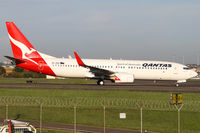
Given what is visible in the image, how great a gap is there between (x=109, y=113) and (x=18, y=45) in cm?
2873

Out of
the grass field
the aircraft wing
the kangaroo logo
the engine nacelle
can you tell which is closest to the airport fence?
the grass field

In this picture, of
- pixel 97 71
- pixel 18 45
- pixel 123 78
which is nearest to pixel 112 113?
pixel 123 78

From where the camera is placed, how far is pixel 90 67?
51219mm

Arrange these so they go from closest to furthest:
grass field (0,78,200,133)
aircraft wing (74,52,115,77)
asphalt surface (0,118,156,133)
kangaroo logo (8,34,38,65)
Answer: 1. asphalt surface (0,118,156,133)
2. grass field (0,78,200,133)
3. aircraft wing (74,52,115,77)
4. kangaroo logo (8,34,38,65)

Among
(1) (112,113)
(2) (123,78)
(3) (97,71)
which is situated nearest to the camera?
(1) (112,113)

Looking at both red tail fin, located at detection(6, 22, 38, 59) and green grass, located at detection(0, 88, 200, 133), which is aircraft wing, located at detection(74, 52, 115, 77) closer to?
red tail fin, located at detection(6, 22, 38, 59)

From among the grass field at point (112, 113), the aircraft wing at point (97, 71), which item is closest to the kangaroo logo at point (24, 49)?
the aircraft wing at point (97, 71)

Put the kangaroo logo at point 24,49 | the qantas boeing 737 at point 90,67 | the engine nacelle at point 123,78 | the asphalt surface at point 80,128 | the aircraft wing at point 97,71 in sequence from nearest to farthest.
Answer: the asphalt surface at point 80,128 < the aircraft wing at point 97,71 < the engine nacelle at point 123,78 < the qantas boeing 737 at point 90,67 < the kangaroo logo at point 24,49

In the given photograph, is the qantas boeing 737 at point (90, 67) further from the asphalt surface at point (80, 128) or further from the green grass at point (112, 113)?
the asphalt surface at point (80, 128)

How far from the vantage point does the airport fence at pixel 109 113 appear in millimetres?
25562

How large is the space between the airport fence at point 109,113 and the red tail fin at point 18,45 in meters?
19.4

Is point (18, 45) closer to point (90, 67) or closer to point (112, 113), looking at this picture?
point (90, 67)

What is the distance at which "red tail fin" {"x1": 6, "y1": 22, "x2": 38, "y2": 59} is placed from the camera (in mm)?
52125

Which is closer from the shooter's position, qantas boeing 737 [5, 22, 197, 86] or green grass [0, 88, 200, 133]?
green grass [0, 88, 200, 133]
